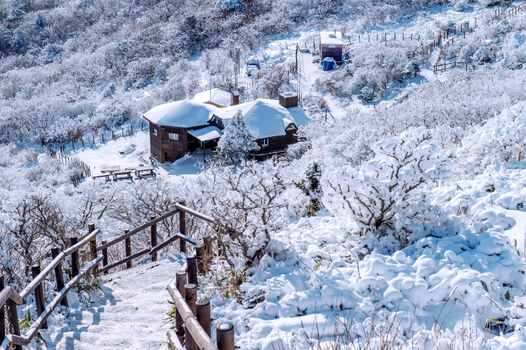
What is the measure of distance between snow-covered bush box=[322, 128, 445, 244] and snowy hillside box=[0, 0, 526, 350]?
0.08ft

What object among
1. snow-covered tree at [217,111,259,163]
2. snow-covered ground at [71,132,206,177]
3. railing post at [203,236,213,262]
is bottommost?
snow-covered ground at [71,132,206,177]

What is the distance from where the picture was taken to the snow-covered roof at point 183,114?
116ft

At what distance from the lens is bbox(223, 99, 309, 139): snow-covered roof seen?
33.8m

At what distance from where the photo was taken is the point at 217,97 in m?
40.2

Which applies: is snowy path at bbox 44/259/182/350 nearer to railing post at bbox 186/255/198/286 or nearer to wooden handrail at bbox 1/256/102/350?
wooden handrail at bbox 1/256/102/350

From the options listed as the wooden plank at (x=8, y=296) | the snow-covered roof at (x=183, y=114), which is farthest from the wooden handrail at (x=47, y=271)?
the snow-covered roof at (x=183, y=114)

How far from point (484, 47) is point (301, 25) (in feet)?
78.3

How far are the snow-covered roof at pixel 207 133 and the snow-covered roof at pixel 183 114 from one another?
468 millimetres

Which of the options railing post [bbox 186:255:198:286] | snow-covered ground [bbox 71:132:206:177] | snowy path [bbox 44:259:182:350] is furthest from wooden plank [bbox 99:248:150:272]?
snow-covered ground [bbox 71:132:206:177]

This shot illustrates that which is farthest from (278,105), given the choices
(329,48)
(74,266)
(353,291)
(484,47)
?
(353,291)

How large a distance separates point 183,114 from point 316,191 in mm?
25657

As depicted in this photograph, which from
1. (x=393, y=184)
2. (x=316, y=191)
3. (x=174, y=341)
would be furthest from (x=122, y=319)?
(x=316, y=191)

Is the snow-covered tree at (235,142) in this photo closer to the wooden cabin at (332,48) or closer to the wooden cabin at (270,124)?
the wooden cabin at (270,124)

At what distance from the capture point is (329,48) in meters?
44.9
